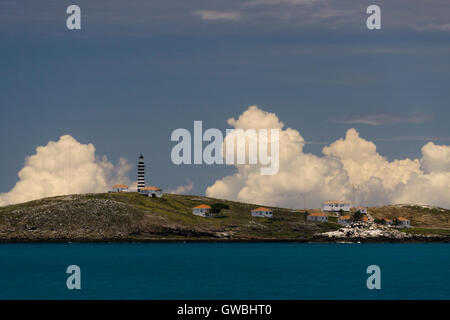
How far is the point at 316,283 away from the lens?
110125mm

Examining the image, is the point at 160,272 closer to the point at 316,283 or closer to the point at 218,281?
the point at 218,281
